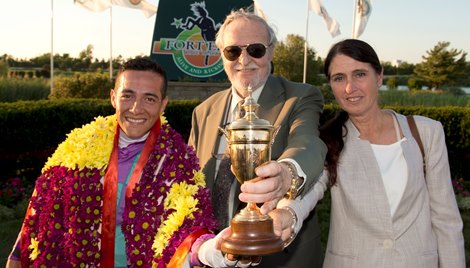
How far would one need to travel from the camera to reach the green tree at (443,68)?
171 ft

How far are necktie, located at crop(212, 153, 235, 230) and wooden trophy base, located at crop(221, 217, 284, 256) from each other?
0.82 m

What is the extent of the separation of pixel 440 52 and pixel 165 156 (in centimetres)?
5447

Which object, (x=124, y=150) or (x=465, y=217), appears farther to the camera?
(x=465, y=217)

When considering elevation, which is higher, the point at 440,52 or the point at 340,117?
the point at 440,52

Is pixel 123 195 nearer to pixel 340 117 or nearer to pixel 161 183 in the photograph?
pixel 161 183

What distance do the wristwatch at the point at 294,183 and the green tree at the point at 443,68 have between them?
A: 53569 mm

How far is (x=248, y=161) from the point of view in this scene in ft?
6.84

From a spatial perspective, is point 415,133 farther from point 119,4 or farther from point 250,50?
point 119,4

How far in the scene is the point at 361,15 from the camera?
21.7 m

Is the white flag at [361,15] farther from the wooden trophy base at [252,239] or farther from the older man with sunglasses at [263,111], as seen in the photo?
the wooden trophy base at [252,239]

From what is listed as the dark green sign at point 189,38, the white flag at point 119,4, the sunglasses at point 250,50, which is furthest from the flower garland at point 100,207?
the white flag at point 119,4

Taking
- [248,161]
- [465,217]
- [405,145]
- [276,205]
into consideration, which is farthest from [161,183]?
[465,217]

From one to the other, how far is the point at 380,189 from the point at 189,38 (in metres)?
16.6

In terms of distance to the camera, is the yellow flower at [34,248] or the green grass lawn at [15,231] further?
the green grass lawn at [15,231]
